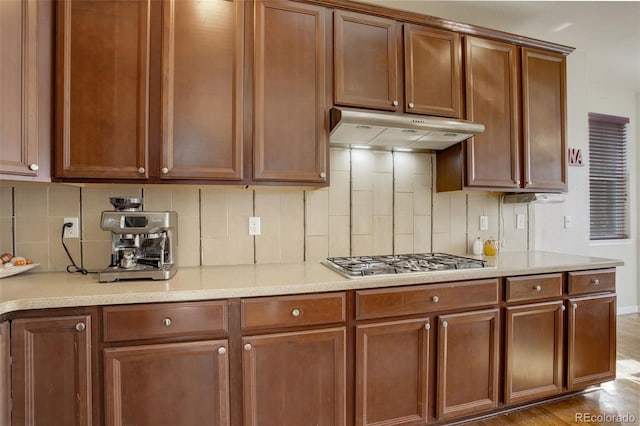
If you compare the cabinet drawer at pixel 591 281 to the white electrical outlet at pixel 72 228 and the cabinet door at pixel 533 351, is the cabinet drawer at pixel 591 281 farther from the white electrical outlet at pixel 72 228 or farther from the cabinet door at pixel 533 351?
the white electrical outlet at pixel 72 228

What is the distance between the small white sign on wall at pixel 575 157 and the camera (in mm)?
2918

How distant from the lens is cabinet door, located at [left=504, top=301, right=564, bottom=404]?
1872 millimetres

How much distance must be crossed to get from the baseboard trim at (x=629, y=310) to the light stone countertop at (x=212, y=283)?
2.61 m

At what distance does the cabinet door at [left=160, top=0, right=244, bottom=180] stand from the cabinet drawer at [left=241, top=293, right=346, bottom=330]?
69cm

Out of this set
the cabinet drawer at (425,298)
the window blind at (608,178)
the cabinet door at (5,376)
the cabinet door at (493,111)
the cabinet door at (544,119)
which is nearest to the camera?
the cabinet door at (5,376)

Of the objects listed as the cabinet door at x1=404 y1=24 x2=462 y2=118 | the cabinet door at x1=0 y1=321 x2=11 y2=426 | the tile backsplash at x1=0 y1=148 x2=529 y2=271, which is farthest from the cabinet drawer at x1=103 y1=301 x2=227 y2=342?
the cabinet door at x1=404 y1=24 x2=462 y2=118

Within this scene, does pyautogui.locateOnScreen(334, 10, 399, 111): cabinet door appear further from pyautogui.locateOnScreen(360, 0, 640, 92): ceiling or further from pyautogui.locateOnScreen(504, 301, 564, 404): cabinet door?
pyautogui.locateOnScreen(504, 301, 564, 404): cabinet door

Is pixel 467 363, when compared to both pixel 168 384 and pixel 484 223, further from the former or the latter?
pixel 168 384

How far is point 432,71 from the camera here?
79.4 inches

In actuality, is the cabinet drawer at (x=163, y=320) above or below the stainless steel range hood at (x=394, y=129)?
below

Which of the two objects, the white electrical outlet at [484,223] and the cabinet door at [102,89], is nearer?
the cabinet door at [102,89]

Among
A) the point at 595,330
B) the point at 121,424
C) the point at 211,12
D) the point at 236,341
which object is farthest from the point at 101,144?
the point at 595,330

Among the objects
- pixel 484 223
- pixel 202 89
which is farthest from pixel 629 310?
pixel 202 89

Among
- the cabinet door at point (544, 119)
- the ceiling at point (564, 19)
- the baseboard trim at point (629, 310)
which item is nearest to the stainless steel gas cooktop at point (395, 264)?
the cabinet door at point (544, 119)
